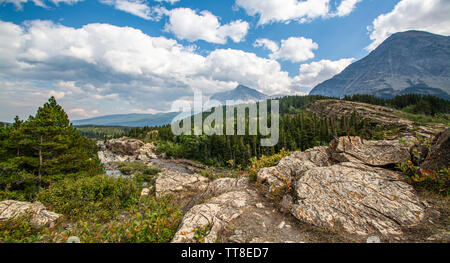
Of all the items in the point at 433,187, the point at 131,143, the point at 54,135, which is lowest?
the point at 131,143

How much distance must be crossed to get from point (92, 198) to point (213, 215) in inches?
292

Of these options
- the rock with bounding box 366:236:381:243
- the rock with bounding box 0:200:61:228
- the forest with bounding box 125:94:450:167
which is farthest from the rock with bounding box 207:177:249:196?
the forest with bounding box 125:94:450:167

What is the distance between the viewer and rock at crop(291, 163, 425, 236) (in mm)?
4061

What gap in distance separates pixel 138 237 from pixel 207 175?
7604mm

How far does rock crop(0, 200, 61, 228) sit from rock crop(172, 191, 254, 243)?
18.4 feet

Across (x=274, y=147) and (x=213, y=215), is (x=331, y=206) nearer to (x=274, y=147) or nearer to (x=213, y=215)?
(x=213, y=215)

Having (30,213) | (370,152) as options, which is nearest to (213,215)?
(30,213)

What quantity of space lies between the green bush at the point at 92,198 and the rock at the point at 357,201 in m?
6.71

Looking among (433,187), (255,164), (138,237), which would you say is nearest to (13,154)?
(138,237)

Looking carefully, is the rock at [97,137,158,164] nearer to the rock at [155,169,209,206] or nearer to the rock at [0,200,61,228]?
the rock at [155,169,209,206]

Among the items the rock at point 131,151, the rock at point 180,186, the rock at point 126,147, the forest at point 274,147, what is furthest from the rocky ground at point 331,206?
the rock at point 126,147

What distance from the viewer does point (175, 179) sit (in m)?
10.9

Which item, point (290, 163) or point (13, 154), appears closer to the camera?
point (290, 163)
